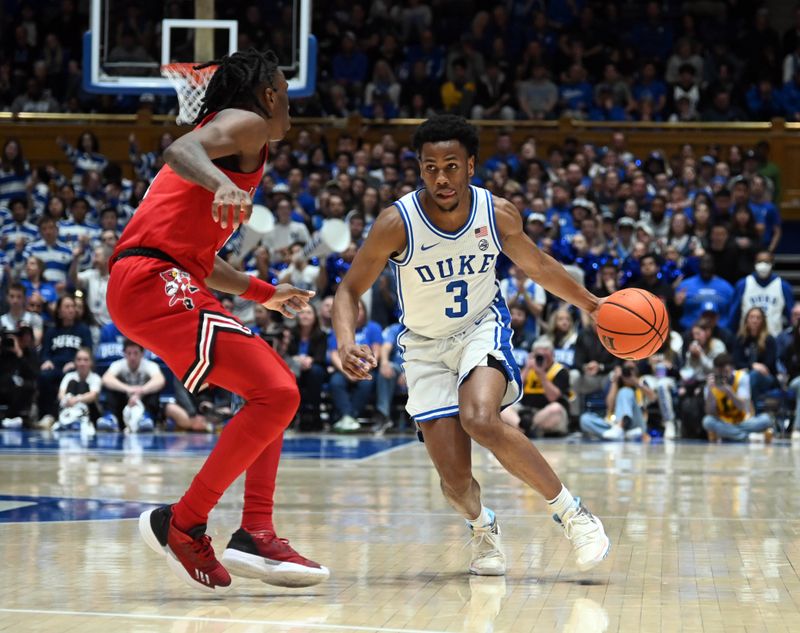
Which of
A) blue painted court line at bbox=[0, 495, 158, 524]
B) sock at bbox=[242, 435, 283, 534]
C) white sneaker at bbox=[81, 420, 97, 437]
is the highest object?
sock at bbox=[242, 435, 283, 534]

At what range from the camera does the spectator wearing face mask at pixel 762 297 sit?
15.2 metres

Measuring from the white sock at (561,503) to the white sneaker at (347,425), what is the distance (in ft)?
31.8

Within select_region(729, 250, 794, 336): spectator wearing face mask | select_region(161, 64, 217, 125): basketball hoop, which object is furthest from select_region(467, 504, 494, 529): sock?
select_region(729, 250, 794, 336): spectator wearing face mask

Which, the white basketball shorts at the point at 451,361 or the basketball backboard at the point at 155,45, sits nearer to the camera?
the white basketball shorts at the point at 451,361

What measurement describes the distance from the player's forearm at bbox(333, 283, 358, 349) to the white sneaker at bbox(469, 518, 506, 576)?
0.98 meters

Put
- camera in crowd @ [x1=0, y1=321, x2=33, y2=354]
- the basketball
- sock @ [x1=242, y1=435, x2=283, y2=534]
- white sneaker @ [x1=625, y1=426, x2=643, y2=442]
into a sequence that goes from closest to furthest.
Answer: sock @ [x1=242, y1=435, x2=283, y2=534], the basketball, white sneaker @ [x1=625, y1=426, x2=643, y2=442], camera in crowd @ [x1=0, y1=321, x2=33, y2=354]

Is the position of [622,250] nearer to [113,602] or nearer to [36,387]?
[36,387]

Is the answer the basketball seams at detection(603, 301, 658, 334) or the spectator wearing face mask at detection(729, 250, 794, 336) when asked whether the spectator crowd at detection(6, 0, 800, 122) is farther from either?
the basketball seams at detection(603, 301, 658, 334)

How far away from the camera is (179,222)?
16.0ft

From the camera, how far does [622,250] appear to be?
15.7 m

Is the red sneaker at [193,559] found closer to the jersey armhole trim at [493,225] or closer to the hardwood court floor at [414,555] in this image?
the hardwood court floor at [414,555]

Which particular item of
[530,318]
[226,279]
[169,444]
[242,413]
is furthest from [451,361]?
[530,318]

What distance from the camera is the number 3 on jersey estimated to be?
18.8ft

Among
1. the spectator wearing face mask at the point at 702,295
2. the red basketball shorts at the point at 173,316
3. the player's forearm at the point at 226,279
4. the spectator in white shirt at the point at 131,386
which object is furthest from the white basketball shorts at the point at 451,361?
the spectator wearing face mask at the point at 702,295
